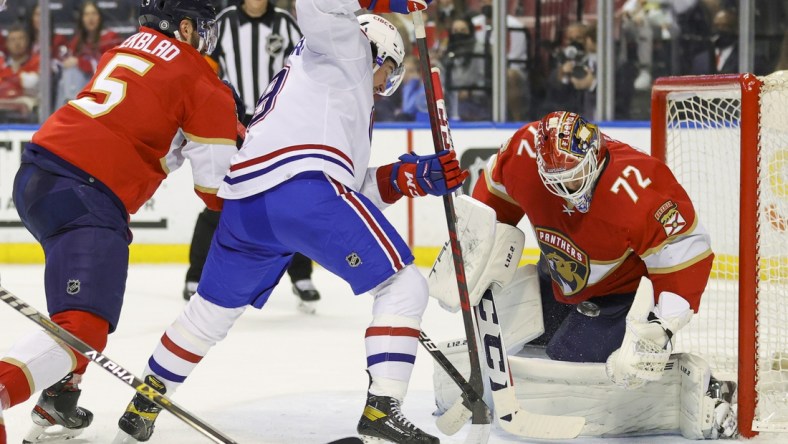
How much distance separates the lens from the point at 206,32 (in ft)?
8.75

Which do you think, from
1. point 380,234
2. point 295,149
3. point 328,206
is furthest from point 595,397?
point 295,149

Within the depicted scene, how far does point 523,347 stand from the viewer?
310 cm

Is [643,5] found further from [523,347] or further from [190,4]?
[190,4]

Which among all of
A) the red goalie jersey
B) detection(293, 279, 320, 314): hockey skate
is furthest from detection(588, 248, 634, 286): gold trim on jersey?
detection(293, 279, 320, 314): hockey skate

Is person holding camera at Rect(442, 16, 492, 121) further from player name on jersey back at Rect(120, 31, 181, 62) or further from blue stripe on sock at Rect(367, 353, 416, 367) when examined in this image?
blue stripe on sock at Rect(367, 353, 416, 367)

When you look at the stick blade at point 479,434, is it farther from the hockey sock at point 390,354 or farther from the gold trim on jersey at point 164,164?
the gold trim on jersey at point 164,164

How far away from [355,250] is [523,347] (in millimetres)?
911

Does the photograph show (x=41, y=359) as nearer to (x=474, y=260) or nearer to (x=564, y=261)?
(x=474, y=260)

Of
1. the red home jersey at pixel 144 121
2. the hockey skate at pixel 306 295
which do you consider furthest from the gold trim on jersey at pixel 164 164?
the hockey skate at pixel 306 295

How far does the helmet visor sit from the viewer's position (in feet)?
8.69

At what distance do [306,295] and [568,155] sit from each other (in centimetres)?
220

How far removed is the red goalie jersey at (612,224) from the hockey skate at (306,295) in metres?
1.71

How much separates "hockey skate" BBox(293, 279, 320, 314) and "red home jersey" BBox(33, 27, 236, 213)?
198 cm

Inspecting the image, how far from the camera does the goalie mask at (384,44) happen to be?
2.57 metres
